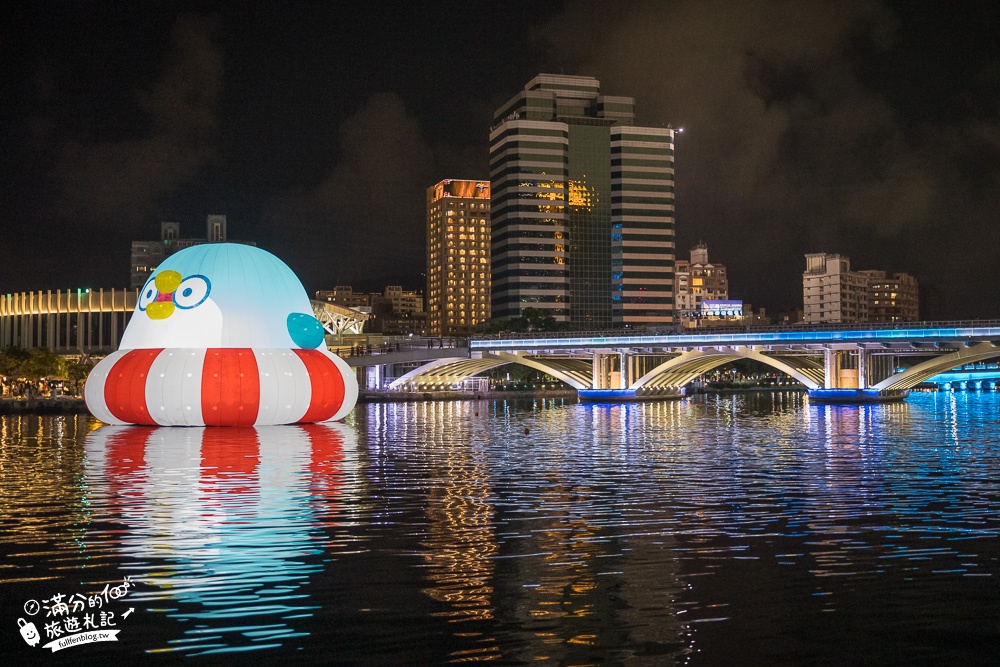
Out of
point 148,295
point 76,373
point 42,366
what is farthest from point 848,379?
point 42,366

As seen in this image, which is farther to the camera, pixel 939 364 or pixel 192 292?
pixel 939 364

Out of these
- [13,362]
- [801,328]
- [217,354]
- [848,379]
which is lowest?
[848,379]

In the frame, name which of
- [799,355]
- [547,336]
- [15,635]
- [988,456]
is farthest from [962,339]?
[15,635]

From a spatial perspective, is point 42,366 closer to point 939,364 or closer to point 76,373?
point 76,373

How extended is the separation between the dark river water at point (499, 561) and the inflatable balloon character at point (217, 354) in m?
12.5

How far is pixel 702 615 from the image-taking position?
15.5 meters

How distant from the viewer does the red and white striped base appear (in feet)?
176

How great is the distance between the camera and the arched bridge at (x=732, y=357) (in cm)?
10594

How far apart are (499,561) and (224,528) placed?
6.95 meters

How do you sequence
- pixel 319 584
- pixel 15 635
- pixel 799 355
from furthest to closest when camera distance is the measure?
pixel 799 355 < pixel 319 584 < pixel 15 635

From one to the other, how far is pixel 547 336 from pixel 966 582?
386 ft

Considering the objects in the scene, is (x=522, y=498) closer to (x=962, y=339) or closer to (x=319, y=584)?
(x=319, y=584)

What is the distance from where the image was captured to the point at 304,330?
188ft

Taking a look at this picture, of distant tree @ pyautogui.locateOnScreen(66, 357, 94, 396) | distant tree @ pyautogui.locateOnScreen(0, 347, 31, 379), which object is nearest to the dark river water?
distant tree @ pyautogui.locateOnScreen(0, 347, 31, 379)
